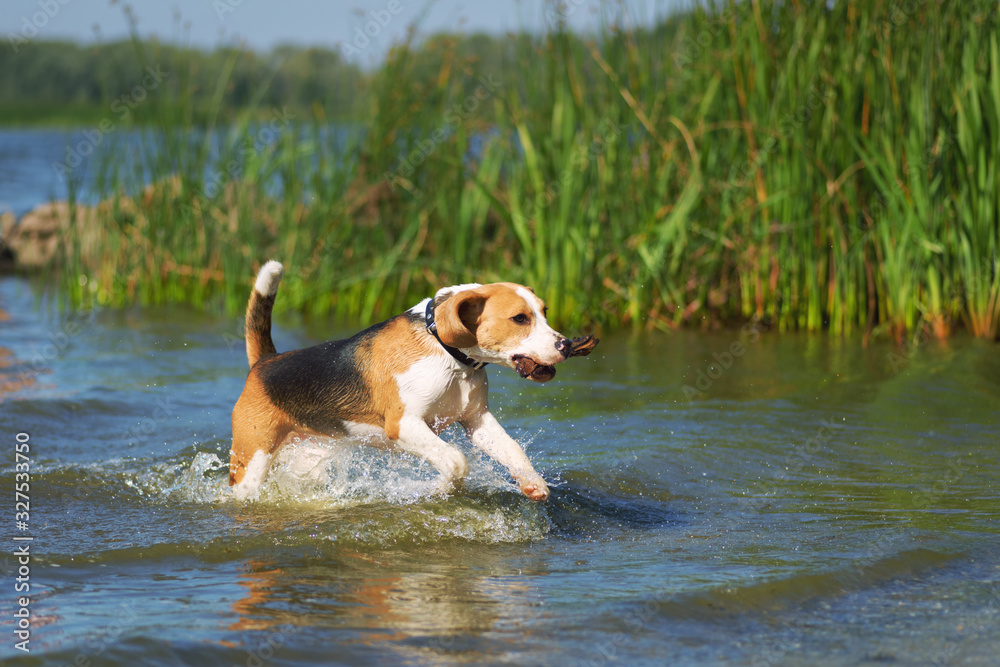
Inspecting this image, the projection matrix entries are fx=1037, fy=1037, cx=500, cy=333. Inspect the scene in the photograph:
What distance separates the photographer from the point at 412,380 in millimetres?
4707

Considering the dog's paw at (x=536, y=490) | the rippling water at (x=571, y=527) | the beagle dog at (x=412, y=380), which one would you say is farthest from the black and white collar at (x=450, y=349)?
the rippling water at (x=571, y=527)

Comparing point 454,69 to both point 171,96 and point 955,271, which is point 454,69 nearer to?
point 171,96

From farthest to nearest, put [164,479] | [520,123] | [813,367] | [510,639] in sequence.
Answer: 1. [520,123]
2. [813,367]
3. [164,479]
4. [510,639]

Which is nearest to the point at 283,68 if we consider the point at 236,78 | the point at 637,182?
the point at 236,78

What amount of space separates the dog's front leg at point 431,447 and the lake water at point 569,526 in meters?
0.31

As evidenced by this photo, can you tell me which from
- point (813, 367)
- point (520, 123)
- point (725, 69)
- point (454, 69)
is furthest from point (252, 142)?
point (813, 367)

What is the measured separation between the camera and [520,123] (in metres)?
9.39

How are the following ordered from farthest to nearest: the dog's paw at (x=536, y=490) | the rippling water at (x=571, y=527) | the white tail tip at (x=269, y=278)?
the white tail tip at (x=269, y=278) → the dog's paw at (x=536, y=490) → the rippling water at (x=571, y=527)

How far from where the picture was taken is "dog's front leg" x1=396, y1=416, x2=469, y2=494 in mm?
4668

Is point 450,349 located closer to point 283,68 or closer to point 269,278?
point 269,278

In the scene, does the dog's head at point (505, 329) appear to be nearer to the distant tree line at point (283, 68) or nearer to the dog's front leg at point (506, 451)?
the dog's front leg at point (506, 451)

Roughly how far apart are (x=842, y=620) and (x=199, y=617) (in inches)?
89.7

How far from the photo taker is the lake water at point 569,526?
3.51m

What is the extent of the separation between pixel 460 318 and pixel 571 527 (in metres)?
1.23
